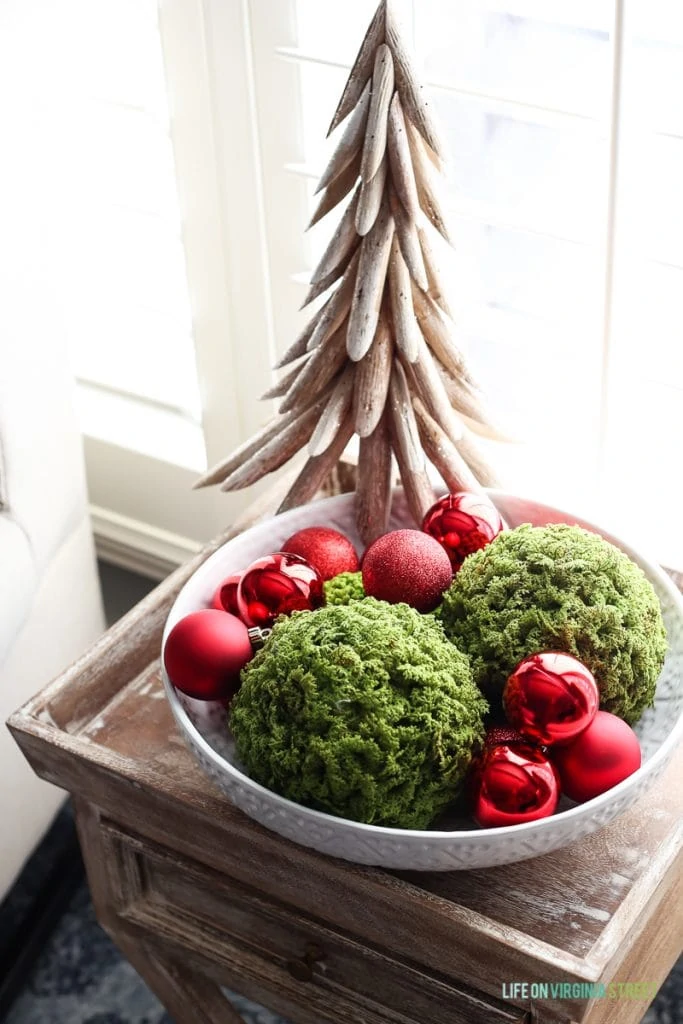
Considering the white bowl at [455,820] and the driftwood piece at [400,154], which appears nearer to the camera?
the white bowl at [455,820]

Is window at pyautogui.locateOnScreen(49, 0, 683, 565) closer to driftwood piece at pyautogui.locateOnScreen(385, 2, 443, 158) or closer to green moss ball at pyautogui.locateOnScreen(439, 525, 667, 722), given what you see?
driftwood piece at pyautogui.locateOnScreen(385, 2, 443, 158)

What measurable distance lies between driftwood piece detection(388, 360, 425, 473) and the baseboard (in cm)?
58

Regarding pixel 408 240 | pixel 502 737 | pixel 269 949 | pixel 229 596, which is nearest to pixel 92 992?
pixel 269 949

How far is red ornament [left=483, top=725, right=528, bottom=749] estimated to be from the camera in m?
0.68

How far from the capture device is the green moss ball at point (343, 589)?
0.81 meters

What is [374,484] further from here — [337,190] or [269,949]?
[269,949]

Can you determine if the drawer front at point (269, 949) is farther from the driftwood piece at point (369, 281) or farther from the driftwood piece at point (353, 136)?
the driftwood piece at point (353, 136)

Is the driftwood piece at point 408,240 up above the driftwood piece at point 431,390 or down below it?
above

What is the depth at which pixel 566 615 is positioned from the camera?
2.26 ft

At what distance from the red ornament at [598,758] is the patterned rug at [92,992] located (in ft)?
1.93

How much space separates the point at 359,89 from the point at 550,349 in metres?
0.31

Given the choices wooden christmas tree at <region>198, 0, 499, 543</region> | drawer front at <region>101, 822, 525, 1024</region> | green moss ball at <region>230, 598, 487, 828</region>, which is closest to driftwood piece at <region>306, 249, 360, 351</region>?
wooden christmas tree at <region>198, 0, 499, 543</region>

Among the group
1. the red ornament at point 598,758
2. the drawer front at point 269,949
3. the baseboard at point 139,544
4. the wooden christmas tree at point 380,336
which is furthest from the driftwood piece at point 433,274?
the baseboard at point 139,544

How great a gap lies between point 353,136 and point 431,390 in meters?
0.18
